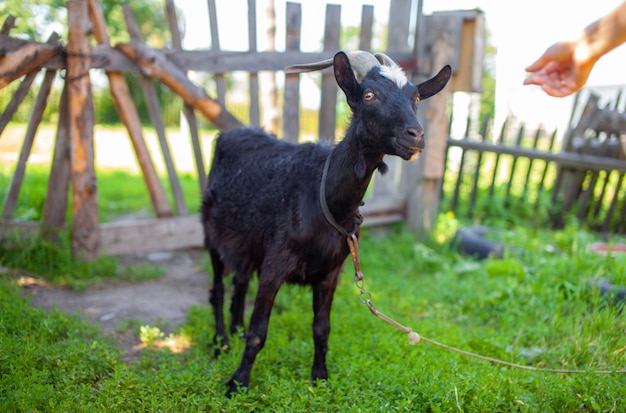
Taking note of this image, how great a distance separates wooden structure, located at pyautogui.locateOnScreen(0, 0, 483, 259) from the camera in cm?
512

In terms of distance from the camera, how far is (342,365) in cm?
381

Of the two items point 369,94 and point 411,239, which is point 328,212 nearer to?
point 369,94

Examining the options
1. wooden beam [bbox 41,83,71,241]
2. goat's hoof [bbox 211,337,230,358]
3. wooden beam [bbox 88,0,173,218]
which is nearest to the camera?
goat's hoof [bbox 211,337,230,358]

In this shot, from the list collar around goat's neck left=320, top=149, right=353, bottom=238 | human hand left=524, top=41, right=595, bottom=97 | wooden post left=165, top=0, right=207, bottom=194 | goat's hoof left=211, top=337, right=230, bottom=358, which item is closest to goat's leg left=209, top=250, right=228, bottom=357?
goat's hoof left=211, top=337, right=230, bottom=358

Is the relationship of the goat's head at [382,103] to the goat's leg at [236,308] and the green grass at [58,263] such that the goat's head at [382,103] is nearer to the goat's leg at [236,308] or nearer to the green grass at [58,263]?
the goat's leg at [236,308]

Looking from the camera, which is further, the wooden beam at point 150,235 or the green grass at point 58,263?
the wooden beam at point 150,235

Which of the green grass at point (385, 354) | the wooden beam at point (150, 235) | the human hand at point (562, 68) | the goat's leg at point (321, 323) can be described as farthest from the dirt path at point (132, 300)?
the human hand at point (562, 68)

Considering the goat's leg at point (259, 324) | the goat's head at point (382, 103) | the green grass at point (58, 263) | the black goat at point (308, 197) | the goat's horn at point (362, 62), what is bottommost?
→ the green grass at point (58, 263)

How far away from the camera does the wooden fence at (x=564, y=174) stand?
7.48 meters

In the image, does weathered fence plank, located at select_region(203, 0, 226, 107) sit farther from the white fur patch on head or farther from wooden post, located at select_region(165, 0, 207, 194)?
the white fur patch on head

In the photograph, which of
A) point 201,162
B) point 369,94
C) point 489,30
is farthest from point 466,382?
point 489,30

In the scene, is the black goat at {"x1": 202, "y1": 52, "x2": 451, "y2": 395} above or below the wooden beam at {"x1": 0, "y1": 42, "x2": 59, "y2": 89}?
below

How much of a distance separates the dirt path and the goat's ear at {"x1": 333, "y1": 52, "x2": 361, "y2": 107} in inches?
103

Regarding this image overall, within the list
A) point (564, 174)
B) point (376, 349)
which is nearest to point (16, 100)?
point (376, 349)
